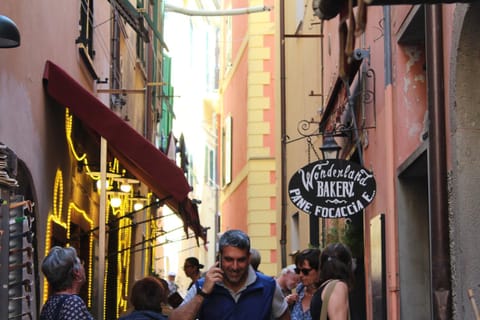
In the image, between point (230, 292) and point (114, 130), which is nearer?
point (230, 292)

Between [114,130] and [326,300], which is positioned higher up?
[114,130]

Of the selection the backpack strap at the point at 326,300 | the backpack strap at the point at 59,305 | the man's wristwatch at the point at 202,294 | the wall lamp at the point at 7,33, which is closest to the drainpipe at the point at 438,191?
the backpack strap at the point at 326,300

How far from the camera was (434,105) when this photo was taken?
7.86 metres

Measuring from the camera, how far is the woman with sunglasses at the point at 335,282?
6.79m

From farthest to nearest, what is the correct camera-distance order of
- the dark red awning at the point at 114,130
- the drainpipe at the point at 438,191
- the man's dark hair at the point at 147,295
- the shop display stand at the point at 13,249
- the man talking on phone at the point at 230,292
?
the dark red awning at the point at 114,130 < the drainpipe at the point at 438,191 < the shop display stand at the point at 13,249 < the man's dark hair at the point at 147,295 < the man talking on phone at the point at 230,292

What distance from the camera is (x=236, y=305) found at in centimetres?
612

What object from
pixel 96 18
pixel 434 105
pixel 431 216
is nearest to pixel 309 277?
pixel 431 216

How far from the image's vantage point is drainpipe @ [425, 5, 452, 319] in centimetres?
771

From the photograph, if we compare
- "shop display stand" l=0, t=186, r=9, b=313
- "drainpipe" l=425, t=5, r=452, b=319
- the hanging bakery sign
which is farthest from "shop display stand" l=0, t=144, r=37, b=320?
the hanging bakery sign

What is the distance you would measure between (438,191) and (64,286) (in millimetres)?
2695

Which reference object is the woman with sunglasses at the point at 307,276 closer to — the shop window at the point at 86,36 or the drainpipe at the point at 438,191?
the drainpipe at the point at 438,191

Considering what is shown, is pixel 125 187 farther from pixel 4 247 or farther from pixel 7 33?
pixel 7 33

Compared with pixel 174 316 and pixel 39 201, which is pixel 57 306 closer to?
pixel 174 316

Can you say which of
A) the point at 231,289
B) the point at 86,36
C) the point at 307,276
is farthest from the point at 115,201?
the point at 231,289
